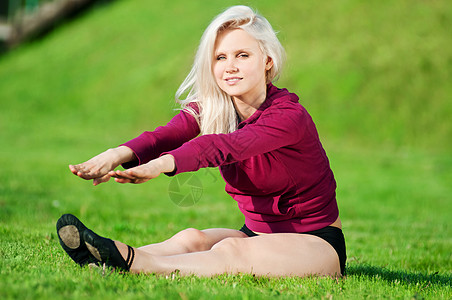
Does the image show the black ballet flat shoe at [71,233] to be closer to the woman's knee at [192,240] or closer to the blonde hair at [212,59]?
the woman's knee at [192,240]

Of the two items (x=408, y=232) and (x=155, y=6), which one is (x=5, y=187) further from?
(x=155, y=6)

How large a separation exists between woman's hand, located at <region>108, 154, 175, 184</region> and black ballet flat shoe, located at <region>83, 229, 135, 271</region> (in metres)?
0.41

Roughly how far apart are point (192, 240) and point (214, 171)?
8272mm

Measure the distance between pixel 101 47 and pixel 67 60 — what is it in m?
1.54

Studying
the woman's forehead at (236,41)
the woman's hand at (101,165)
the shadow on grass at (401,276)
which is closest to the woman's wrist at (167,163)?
the woman's hand at (101,165)

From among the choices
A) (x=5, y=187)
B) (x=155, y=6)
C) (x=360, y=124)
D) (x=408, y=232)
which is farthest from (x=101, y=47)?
(x=408, y=232)

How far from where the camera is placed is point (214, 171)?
12.5 m

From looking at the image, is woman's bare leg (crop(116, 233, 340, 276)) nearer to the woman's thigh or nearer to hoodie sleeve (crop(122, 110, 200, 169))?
the woman's thigh

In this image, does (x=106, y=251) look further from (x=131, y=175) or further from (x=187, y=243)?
(x=187, y=243)

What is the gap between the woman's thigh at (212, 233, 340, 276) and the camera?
3879mm

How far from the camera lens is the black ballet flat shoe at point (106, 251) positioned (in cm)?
343

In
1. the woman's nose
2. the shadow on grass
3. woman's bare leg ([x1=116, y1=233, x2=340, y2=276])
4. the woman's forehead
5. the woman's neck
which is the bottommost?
the shadow on grass

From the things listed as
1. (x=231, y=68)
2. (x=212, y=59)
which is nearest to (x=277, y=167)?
(x=231, y=68)

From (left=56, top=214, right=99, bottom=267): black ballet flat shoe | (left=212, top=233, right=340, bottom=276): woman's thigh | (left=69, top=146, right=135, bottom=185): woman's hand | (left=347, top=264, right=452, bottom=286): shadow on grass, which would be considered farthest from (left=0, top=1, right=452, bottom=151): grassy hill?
(left=56, top=214, right=99, bottom=267): black ballet flat shoe
